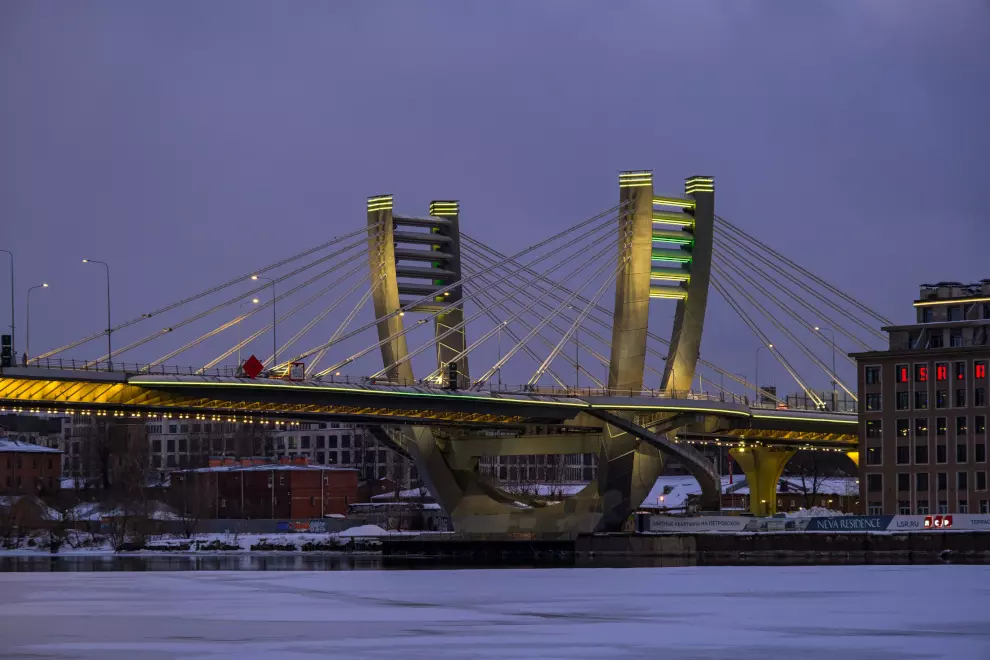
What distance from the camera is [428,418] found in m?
116

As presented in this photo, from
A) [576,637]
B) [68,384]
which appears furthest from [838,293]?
[576,637]

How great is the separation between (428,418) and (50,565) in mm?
26698

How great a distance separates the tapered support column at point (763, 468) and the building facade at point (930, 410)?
3378 cm

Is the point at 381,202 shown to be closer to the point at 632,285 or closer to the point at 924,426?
the point at 632,285

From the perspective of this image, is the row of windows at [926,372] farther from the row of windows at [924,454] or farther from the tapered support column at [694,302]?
the tapered support column at [694,302]

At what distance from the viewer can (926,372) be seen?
117 metres


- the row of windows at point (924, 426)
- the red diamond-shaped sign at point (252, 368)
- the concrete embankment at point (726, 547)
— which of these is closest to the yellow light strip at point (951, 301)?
the row of windows at point (924, 426)

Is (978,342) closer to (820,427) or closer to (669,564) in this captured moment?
(820,427)

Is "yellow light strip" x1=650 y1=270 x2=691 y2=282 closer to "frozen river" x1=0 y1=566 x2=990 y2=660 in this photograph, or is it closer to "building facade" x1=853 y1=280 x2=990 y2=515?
"building facade" x1=853 y1=280 x2=990 y2=515

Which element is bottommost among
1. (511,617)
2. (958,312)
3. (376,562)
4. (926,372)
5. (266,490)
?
(376,562)

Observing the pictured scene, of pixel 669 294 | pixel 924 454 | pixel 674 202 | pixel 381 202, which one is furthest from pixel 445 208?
pixel 924 454

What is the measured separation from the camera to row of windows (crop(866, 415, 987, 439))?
113938 millimetres

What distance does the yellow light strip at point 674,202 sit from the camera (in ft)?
387

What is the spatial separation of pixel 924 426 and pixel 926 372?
11.5 feet
